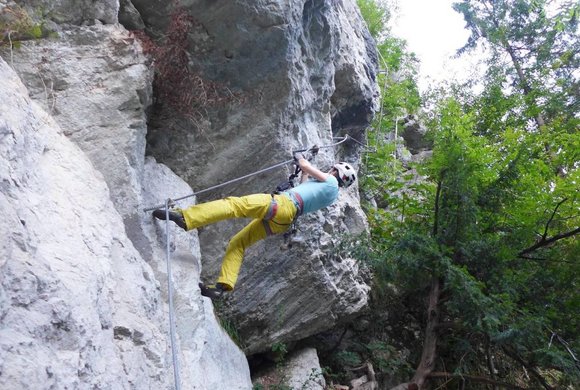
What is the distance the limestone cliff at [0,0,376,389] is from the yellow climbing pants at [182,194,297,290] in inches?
13.8

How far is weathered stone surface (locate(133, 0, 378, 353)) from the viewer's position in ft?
17.4

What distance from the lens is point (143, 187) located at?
482 cm

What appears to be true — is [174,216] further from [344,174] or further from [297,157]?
[344,174]

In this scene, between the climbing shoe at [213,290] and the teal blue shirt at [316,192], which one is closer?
the climbing shoe at [213,290]

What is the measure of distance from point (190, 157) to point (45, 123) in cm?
189

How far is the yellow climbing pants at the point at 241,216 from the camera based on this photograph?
4559mm

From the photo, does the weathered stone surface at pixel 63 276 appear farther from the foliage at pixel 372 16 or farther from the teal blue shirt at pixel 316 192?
the foliage at pixel 372 16

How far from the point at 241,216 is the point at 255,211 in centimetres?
14

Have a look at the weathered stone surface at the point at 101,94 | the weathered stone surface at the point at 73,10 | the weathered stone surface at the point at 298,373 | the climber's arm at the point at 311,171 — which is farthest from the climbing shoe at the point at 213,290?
the weathered stone surface at the point at 73,10

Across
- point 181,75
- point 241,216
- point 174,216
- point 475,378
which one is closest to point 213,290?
point 241,216

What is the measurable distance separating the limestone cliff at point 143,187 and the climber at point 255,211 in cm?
28

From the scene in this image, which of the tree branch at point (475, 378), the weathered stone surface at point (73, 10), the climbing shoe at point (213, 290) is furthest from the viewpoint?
the tree branch at point (475, 378)

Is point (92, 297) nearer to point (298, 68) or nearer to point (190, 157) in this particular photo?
Answer: point (190, 157)

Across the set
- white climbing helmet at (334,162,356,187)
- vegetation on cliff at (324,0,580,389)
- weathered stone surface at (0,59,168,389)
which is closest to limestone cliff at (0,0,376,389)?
weathered stone surface at (0,59,168,389)
